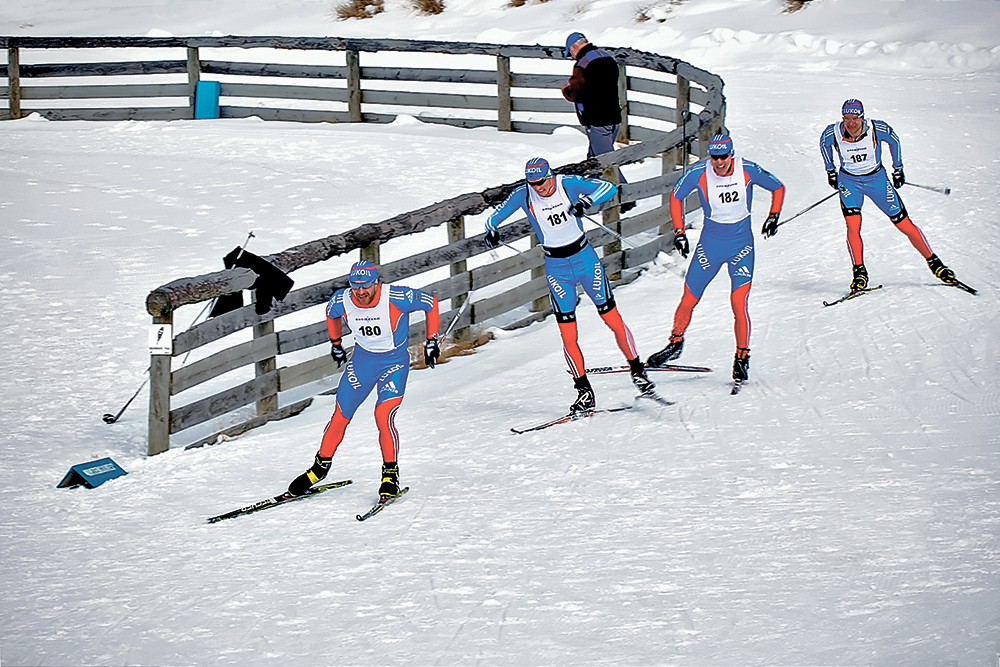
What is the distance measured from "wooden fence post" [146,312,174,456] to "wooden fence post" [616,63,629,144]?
887cm

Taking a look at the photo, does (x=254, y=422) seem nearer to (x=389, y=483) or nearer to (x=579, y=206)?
(x=389, y=483)

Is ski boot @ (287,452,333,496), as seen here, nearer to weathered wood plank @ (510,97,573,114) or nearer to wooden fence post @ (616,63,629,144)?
wooden fence post @ (616,63,629,144)

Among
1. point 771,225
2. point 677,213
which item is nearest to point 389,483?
point 677,213

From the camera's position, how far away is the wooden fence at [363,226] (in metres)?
7.44

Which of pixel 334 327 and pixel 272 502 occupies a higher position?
pixel 334 327

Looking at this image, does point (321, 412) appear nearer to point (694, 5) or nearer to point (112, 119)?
point (112, 119)

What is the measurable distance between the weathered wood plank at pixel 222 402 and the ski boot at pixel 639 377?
2414mm

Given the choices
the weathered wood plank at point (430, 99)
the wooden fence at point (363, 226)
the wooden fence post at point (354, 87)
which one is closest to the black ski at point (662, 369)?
the wooden fence at point (363, 226)

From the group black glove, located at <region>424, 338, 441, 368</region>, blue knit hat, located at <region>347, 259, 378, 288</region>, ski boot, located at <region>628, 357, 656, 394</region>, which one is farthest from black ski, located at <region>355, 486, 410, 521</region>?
ski boot, located at <region>628, 357, 656, 394</region>

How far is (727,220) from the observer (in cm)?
838

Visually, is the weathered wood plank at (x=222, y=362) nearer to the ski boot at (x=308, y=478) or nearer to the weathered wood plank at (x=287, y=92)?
the ski boot at (x=308, y=478)

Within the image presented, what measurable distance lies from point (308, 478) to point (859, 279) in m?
5.26

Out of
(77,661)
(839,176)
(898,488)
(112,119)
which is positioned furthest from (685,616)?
(112,119)

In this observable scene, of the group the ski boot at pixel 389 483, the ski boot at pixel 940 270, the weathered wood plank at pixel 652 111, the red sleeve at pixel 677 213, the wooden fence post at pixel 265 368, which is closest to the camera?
the ski boot at pixel 389 483
